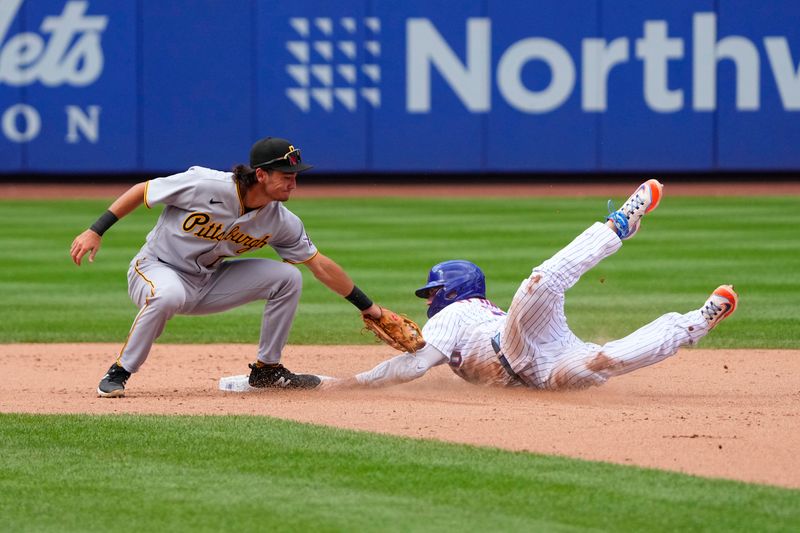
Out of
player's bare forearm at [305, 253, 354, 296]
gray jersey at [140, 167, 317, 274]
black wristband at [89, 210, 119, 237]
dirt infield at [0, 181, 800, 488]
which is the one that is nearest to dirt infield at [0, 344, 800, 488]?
dirt infield at [0, 181, 800, 488]

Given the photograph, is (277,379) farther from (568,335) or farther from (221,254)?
(568,335)

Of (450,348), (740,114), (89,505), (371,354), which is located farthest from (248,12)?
(89,505)

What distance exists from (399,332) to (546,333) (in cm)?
70

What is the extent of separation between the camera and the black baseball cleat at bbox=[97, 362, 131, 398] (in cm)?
657

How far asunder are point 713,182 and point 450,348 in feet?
52.0

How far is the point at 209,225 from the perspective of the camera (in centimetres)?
648

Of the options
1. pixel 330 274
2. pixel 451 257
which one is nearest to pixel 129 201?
pixel 330 274

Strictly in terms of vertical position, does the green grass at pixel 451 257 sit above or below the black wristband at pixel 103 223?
below

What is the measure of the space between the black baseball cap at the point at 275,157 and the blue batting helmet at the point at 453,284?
921 millimetres

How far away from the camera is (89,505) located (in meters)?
4.39

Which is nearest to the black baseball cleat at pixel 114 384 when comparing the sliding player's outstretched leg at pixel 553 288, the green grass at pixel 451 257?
the sliding player's outstretched leg at pixel 553 288

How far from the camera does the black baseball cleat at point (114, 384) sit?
6.57 meters

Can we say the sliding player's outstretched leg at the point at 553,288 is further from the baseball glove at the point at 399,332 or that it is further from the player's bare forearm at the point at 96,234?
the player's bare forearm at the point at 96,234

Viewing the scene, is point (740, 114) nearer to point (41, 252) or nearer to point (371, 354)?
point (41, 252)
